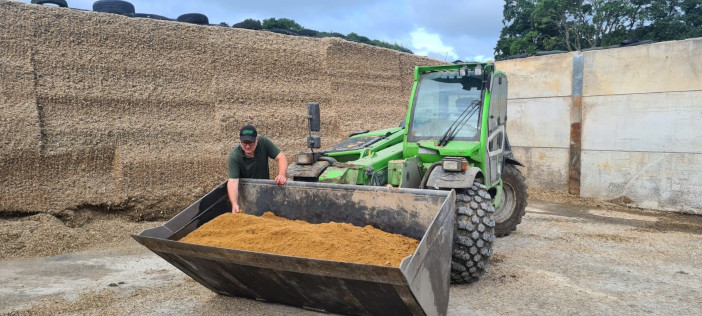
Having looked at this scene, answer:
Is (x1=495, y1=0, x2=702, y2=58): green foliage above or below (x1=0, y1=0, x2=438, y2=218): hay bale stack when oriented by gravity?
above

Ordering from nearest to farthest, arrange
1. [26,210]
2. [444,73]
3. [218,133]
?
[444,73] < [26,210] < [218,133]

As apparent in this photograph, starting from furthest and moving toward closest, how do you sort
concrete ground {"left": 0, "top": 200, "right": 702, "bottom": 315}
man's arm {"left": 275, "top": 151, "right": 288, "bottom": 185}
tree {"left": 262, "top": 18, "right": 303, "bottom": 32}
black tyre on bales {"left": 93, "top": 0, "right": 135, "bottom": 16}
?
tree {"left": 262, "top": 18, "right": 303, "bottom": 32} < black tyre on bales {"left": 93, "top": 0, "right": 135, "bottom": 16} < man's arm {"left": 275, "top": 151, "right": 288, "bottom": 185} < concrete ground {"left": 0, "top": 200, "right": 702, "bottom": 315}

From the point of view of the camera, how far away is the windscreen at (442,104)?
6719 mm

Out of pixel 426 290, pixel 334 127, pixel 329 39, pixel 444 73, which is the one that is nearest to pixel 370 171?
pixel 444 73

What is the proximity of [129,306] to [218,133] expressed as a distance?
5.35 metres

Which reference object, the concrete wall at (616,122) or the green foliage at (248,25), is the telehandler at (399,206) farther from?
the green foliage at (248,25)

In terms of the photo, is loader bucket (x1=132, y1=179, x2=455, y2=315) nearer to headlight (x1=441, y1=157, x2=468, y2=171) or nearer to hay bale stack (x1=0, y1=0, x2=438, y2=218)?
headlight (x1=441, y1=157, x2=468, y2=171)

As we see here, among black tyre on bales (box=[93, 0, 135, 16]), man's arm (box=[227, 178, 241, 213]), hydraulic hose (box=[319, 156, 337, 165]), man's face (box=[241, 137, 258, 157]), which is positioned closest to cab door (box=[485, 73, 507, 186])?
hydraulic hose (box=[319, 156, 337, 165])

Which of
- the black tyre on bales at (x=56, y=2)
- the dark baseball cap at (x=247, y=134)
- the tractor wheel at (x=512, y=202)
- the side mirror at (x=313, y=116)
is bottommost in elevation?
the tractor wheel at (x=512, y=202)

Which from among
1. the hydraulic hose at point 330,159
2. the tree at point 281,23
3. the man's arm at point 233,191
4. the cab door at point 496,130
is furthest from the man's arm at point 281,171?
the tree at point 281,23

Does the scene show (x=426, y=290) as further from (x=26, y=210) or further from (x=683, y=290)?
(x=26, y=210)

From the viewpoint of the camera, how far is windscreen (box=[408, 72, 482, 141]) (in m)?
6.72

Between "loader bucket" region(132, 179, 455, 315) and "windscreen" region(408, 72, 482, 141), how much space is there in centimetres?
198

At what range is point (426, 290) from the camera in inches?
158
